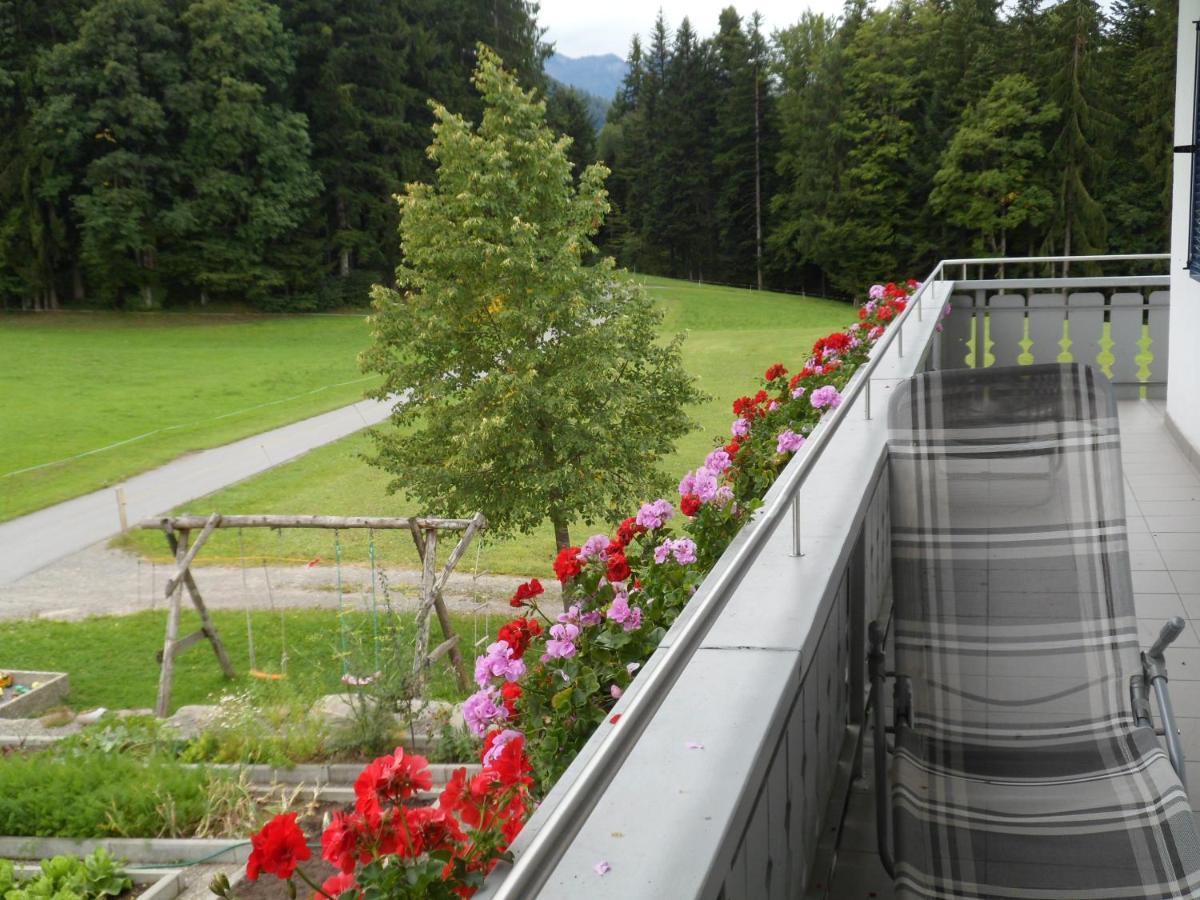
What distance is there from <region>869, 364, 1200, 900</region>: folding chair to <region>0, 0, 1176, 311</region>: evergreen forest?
34633mm

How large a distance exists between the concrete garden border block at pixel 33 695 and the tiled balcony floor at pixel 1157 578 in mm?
8527

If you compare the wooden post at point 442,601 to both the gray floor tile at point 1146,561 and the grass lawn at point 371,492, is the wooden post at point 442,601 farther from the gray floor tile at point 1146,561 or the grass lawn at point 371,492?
the gray floor tile at point 1146,561

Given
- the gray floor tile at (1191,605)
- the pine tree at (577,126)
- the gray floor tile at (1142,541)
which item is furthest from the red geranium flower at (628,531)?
the pine tree at (577,126)

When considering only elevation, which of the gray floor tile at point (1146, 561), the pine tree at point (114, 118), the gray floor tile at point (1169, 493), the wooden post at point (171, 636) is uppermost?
the pine tree at point (114, 118)

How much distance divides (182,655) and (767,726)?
39.4 feet

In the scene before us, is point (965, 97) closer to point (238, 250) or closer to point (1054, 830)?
point (238, 250)

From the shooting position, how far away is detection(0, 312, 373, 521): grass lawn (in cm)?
2083

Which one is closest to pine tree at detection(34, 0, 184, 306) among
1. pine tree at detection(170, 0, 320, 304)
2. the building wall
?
pine tree at detection(170, 0, 320, 304)

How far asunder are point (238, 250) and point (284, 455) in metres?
20.5

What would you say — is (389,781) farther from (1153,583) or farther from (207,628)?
(207,628)

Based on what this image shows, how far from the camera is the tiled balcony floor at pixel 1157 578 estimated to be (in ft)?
7.06

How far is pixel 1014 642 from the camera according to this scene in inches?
85.6

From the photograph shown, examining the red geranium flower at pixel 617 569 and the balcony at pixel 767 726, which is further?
the red geranium flower at pixel 617 569

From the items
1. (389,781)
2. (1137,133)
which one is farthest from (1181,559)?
(1137,133)
